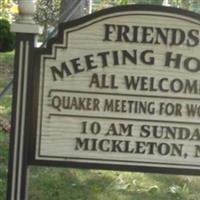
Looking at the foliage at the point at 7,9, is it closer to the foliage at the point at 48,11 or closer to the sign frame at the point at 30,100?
the foliage at the point at 48,11

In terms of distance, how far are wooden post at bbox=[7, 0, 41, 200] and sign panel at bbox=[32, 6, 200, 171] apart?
2.8 inches

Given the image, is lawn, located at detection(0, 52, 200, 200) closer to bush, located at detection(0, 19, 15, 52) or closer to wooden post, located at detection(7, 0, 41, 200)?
wooden post, located at detection(7, 0, 41, 200)

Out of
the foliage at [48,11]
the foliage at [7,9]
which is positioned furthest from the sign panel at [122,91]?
the foliage at [48,11]

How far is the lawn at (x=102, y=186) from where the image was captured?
4.43m

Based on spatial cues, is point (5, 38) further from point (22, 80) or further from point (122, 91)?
point (122, 91)

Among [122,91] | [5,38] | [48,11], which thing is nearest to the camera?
[122,91]

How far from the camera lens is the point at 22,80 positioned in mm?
3221

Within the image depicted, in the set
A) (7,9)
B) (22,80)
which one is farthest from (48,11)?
(22,80)

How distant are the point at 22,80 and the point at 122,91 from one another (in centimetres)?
54

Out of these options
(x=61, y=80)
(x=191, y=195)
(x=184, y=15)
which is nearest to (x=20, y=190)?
(x=61, y=80)

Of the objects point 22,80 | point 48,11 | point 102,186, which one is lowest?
point 102,186

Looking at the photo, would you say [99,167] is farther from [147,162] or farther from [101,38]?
[101,38]

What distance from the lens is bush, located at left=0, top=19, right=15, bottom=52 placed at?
478 inches

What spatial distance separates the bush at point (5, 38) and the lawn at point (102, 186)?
7.37 m
